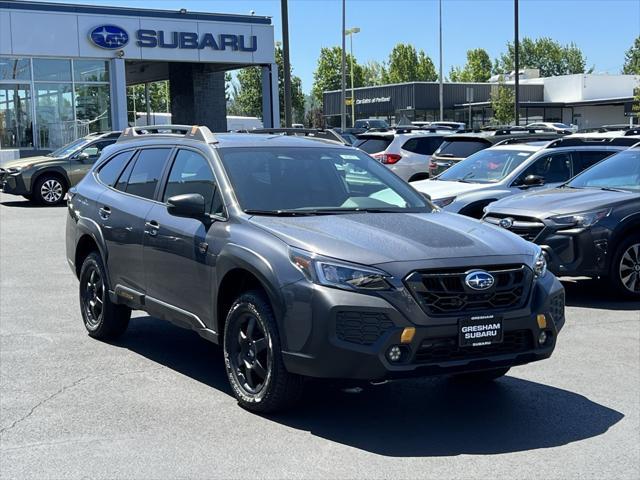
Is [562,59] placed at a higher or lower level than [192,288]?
higher

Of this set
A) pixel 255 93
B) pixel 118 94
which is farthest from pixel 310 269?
pixel 255 93

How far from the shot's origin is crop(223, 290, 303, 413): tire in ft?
17.2

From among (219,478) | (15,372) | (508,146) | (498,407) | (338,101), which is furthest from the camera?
(338,101)

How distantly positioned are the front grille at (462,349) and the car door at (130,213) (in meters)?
2.65

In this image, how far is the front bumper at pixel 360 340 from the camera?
4855 millimetres

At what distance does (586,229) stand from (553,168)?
3773 mm

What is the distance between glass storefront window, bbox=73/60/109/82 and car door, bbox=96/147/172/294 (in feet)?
Result: 87.0

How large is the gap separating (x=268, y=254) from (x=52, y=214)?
50.7 feet

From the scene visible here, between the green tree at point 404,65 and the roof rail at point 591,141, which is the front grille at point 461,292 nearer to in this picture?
the roof rail at point 591,141

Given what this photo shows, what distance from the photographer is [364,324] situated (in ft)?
16.0

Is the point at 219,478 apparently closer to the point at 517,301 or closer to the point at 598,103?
the point at 517,301

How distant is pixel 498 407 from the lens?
5785mm

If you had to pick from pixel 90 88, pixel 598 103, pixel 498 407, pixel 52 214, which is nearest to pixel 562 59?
pixel 598 103

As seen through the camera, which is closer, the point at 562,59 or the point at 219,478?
the point at 219,478
